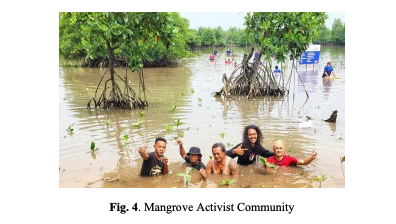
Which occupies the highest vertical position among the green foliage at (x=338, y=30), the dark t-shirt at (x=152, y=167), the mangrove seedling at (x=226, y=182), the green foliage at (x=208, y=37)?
the green foliage at (x=208, y=37)

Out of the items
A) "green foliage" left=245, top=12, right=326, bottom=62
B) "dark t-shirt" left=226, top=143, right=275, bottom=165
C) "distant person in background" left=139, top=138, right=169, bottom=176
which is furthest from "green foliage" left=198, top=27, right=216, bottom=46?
"distant person in background" left=139, top=138, right=169, bottom=176

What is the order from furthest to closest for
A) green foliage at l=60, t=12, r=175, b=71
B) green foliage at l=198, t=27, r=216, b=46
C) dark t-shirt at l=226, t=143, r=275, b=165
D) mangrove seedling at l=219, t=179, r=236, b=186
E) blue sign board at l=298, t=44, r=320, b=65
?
green foliage at l=198, t=27, r=216, b=46
blue sign board at l=298, t=44, r=320, b=65
green foliage at l=60, t=12, r=175, b=71
dark t-shirt at l=226, t=143, r=275, b=165
mangrove seedling at l=219, t=179, r=236, b=186

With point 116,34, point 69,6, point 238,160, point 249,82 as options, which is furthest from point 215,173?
point 249,82

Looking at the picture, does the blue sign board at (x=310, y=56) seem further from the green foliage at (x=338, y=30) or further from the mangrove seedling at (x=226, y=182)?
the mangrove seedling at (x=226, y=182)

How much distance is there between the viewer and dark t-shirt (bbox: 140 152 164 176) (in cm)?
553

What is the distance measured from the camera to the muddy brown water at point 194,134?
18.3ft

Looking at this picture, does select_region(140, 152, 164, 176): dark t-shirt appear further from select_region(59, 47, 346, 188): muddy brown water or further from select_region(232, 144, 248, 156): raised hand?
select_region(232, 144, 248, 156): raised hand

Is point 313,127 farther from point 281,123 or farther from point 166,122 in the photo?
point 166,122

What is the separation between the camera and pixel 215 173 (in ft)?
18.6

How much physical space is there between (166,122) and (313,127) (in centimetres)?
319

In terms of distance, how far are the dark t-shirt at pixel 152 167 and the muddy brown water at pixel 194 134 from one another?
0.29ft

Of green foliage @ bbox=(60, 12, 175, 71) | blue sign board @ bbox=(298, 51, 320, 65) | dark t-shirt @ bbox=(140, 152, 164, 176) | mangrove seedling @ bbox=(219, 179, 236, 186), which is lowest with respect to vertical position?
mangrove seedling @ bbox=(219, 179, 236, 186)

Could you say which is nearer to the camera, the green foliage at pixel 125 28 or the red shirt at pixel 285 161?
the red shirt at pixel 285 161

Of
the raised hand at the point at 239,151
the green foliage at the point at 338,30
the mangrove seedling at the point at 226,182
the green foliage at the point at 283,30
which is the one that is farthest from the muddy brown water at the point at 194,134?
the green foliage at the point at 338,30
